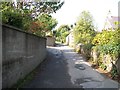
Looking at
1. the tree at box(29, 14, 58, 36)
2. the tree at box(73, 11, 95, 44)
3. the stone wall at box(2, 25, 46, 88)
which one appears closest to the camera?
the stone wall at box(2, 25, 46, 88)

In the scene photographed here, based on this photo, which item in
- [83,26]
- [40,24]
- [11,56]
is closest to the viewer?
[11,56]

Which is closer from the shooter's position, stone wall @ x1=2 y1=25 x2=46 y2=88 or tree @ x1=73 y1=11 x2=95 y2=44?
stone wall @ x1=2 y1=25 x2=46 y2=88

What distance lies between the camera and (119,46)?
13805 millimetres

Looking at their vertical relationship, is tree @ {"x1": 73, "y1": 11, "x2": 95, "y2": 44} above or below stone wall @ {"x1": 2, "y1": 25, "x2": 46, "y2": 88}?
above

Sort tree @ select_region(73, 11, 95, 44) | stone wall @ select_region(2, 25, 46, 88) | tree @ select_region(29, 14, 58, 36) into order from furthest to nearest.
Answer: tree @ select_region(73, 11, 95, 44), tree @ select_region(29, 14, 58, 36), stone wall @ select_region(2, 25, 46, 88)

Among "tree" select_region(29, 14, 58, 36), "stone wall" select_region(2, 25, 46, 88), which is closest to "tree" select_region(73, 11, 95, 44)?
"tree" select_region(29, 14, 58, 36)

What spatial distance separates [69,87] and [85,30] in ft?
92.0

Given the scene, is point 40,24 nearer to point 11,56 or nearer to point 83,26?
point 83,26

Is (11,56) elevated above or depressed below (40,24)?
below

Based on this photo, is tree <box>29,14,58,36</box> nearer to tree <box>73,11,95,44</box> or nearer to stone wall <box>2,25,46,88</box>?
stone wall <box>2,25,46,88</box>

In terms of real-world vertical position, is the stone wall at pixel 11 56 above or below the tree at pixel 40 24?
below

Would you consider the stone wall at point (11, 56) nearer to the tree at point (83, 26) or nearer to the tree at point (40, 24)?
the tree at point (40, 24)

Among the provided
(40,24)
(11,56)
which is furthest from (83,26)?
(11,56)

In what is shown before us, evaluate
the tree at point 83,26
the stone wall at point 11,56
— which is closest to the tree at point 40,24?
the stone wall at point 11,56
